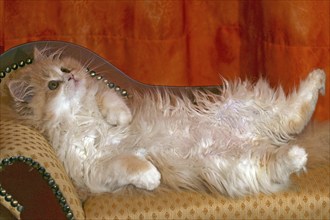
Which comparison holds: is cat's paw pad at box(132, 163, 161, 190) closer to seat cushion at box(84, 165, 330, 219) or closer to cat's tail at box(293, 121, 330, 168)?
seat cushion at box(84, 165, 330, 219)

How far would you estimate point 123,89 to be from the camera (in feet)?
6.79

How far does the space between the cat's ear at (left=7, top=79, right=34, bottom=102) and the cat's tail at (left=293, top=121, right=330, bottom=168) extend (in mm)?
906

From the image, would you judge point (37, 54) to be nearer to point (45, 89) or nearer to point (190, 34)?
point (45, 89)

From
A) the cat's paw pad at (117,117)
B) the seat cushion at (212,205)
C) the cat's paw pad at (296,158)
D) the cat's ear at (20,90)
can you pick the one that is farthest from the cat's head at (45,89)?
the cat's paw pad at (296,158)

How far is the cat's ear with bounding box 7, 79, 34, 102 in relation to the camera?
1658mm

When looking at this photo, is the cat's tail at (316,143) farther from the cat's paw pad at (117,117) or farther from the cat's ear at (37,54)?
the cat's ear at (37,54)

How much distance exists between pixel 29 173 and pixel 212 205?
1.83 feet

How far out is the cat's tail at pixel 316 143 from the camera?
5.71 feet

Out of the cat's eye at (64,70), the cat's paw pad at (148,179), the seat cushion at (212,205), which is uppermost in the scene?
the cat's eye at (64,70)

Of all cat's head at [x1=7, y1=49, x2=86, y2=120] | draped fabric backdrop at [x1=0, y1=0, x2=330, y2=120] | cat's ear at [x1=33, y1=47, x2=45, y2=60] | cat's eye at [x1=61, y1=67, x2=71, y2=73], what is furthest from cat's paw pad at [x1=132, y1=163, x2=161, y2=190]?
draped fabric backdrop at [x1=0, y1=0, x2=330, y2=120]

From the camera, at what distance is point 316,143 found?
5.74ft

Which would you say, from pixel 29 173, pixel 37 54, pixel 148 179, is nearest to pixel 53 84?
pixel 37 54

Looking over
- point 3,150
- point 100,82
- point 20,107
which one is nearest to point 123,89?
point 100,82

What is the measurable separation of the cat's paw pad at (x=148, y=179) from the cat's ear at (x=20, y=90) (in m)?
0.47
